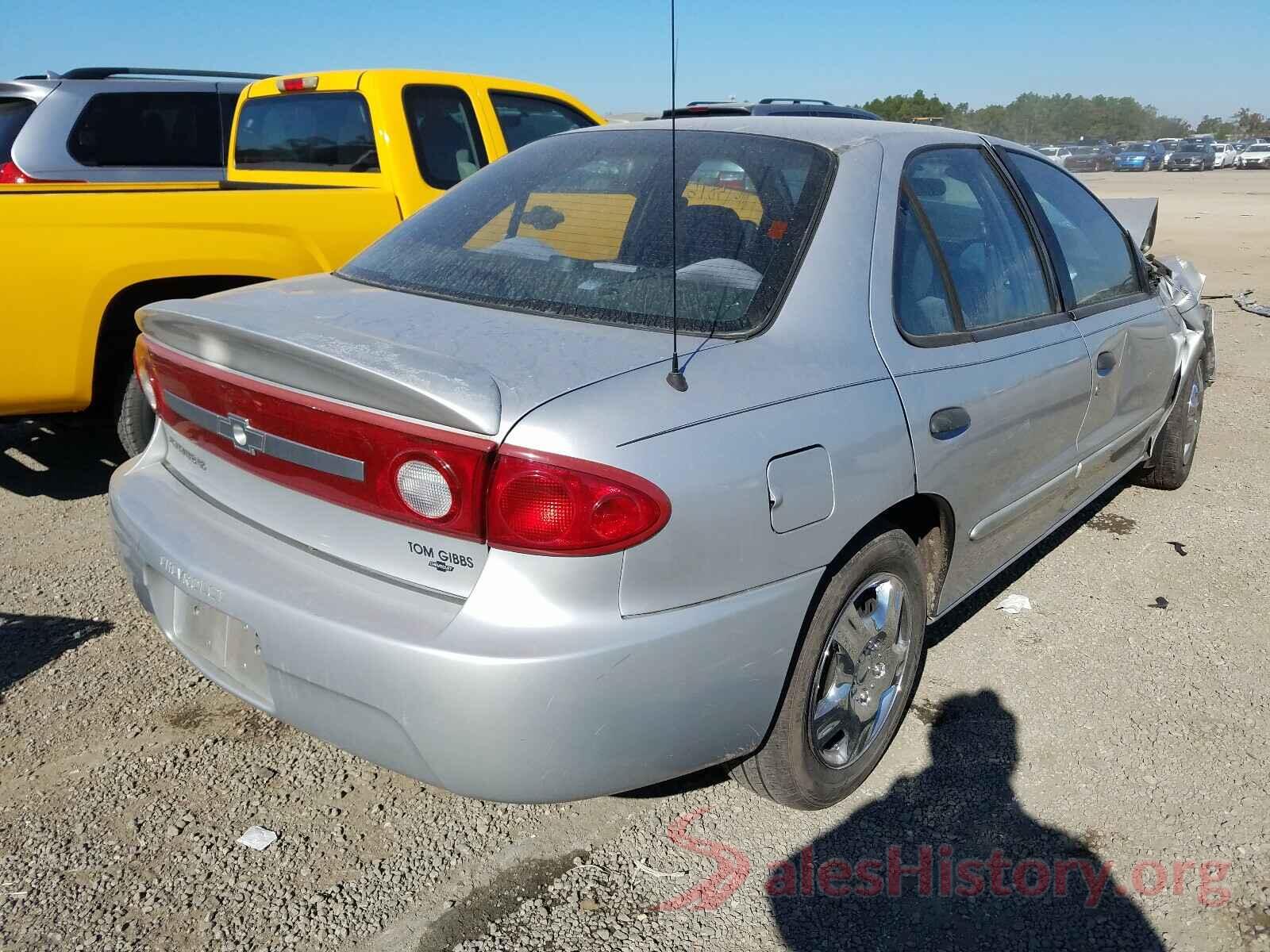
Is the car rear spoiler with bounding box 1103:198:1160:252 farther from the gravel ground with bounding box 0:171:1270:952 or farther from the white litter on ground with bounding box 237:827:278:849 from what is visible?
the white litter on ground with bounding box 237:827:278:849

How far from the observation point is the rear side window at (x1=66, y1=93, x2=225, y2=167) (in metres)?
7.03

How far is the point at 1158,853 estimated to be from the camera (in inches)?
104

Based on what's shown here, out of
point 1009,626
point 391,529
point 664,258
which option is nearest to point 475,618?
point 391,529

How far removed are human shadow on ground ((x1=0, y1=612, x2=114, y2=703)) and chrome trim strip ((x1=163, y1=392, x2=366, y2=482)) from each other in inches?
50.5

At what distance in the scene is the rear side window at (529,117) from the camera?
6242mm

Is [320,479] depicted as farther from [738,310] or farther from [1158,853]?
[1158,853]

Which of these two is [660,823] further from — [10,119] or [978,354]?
[10,119]

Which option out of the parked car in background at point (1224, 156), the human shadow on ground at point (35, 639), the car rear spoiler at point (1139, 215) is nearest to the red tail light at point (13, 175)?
the human shadow on ground at point (35, 639)

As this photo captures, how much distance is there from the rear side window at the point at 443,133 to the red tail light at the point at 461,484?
3.72 meters

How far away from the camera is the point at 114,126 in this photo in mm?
7148

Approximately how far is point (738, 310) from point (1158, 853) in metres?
1.67

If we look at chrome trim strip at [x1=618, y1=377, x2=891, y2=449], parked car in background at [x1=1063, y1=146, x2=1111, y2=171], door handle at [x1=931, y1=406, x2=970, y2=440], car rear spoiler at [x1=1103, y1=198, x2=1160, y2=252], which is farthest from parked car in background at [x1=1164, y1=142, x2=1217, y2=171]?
chrome trim strip at [x1=618, y1=377, x2=891, y2=449]
